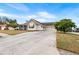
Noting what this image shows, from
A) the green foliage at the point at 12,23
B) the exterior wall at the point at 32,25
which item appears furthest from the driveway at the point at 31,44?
the green foliage at the point at 12,23

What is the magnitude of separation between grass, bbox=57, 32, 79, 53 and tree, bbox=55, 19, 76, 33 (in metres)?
0.10

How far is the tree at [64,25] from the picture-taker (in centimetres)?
340

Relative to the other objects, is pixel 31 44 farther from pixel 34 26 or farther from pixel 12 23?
pixel 12 23

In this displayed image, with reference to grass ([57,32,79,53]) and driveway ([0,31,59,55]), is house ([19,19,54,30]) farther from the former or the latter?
grass ([57,32,79,53])

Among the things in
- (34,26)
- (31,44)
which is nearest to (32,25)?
(34,26)

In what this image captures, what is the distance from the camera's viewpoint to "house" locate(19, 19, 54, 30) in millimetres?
3525

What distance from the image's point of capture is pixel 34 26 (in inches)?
142

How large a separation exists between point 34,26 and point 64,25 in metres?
0.64

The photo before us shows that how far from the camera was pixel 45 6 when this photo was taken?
3393 millimetres

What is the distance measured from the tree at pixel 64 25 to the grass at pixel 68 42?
0.10m

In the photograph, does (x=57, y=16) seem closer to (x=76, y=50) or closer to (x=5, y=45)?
(x=76, y=50)

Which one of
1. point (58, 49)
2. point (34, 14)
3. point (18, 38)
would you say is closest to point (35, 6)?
point (34, 14)

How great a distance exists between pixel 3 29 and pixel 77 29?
1505 millimetres

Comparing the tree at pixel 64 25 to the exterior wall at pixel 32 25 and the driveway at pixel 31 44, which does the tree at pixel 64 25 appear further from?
the exterior wall at pixel 32 25
